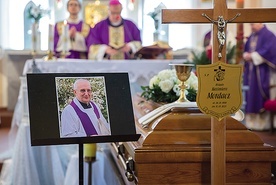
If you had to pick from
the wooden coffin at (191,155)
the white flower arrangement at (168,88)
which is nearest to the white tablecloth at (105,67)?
the white flower arrangement at (168,88)

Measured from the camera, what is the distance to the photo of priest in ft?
5.17

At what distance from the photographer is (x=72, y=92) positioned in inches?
64.5

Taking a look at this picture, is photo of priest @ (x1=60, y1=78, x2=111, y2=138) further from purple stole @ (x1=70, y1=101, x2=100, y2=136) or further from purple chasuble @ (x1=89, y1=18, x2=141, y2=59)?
purple chasuble @ (x1=89, y1=18, x2=141, y2=59)

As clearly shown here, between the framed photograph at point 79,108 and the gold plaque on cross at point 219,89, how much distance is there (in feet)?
0.92

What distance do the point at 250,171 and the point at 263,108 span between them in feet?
13.8

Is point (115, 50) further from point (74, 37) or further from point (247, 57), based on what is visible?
point (247, 57)

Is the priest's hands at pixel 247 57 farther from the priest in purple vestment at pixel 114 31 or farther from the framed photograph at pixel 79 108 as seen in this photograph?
the framed photograph at pixel 79 108

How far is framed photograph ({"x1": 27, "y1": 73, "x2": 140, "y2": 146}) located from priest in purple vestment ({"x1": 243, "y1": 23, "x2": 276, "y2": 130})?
431 centimetres

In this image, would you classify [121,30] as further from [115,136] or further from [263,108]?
[115,136]

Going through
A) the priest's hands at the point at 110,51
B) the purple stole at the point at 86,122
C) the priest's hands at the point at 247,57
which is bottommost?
the purple stole at the point at 86,122

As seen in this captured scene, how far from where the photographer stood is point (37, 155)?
12.2ft

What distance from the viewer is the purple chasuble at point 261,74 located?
18.6ft

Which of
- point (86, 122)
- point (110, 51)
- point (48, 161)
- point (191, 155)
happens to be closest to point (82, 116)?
point (86, 122)

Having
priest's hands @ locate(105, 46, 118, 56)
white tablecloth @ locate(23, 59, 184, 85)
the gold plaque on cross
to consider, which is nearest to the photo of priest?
the gold plaque on cross
